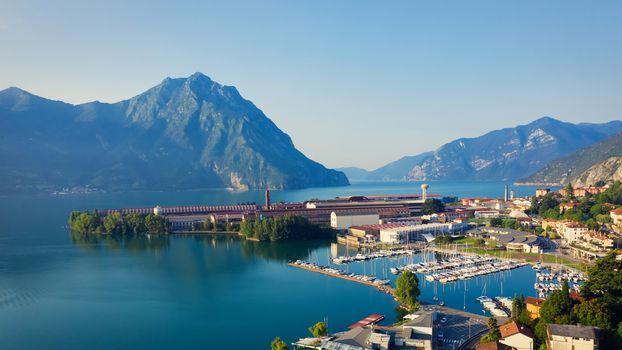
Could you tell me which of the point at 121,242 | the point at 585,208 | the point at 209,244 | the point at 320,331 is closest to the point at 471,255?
the point at 320,331

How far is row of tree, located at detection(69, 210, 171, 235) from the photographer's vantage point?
4731 cm

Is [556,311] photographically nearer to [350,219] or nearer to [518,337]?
[518,337]

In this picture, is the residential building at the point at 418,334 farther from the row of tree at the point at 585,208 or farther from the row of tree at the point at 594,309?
the row of tree at the point at 585,208

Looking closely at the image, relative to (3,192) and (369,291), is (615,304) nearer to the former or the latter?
(369,291)

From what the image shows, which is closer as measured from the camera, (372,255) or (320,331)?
(320,331)

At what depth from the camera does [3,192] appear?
10994 centimetres

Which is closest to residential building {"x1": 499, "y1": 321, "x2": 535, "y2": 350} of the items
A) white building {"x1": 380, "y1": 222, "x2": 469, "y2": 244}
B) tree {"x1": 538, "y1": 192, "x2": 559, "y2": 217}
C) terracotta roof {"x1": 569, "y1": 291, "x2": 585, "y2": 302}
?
terracotta roof {"x1": 569, "y1": 291, "x2": 585, "y2": 302}

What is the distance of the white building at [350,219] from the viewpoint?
4756 centimetres

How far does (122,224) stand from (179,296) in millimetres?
24685

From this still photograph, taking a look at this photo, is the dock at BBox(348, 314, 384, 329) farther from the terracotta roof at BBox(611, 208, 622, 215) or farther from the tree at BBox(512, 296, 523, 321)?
the terracotta roof at BBox(611, 208, 622, 215)

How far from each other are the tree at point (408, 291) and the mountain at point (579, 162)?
9575 cm

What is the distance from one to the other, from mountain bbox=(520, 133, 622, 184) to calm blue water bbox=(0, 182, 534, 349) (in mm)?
91749

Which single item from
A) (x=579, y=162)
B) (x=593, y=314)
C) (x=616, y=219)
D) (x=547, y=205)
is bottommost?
(x=593, y=314)

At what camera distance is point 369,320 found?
20.1 meters
